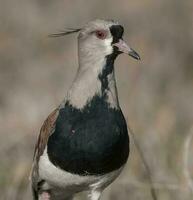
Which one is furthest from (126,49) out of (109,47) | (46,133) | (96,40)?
(46,133)

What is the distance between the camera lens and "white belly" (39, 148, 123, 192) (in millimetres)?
7664

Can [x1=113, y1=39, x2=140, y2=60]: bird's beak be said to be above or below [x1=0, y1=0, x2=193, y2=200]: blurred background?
above

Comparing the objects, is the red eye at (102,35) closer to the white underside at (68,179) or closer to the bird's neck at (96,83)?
the bird's neck at (96,83)

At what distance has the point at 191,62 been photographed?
14.1m

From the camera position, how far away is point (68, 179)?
25.2 feet

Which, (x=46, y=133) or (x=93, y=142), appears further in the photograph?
(x=46, y=133)

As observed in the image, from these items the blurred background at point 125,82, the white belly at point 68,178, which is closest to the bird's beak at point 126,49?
the white belly at point 68,178

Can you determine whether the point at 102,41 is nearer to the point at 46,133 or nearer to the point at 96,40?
the point at 96,40

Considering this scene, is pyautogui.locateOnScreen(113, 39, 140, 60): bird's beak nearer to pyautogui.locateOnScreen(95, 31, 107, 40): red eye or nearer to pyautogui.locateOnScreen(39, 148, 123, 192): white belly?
pyautogui.locateOnScreen(95, 31, 107, 40): red eye

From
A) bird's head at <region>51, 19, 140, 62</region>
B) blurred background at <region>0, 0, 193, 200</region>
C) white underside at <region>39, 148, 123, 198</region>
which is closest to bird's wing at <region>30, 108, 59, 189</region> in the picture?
white underside at <region>39, 148, 123, 198</region>

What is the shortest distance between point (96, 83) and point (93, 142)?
385mm

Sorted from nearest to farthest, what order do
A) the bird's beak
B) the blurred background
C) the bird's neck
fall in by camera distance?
1. the bird's beak
2. the bird's neck
3. the blurred background

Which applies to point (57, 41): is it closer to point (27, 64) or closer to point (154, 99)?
point (27, 64)

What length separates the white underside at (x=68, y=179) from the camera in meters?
7.66
